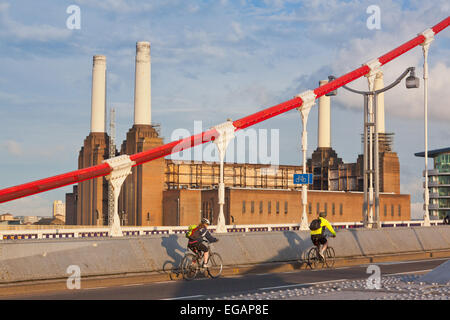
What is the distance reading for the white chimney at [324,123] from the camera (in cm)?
11794

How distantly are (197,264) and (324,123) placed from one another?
103 m

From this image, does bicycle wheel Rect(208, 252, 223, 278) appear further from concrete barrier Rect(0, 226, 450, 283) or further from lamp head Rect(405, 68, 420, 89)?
lamp head Rect(405, 68, 420, 89)

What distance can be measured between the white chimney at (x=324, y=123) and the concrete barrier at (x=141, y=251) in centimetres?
9029

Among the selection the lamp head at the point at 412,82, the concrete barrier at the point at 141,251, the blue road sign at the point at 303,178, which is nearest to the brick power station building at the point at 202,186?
the lamp head at the point at 412,82

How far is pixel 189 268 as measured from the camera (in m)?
19.2

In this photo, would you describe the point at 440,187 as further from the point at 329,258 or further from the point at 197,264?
the point at 197,264

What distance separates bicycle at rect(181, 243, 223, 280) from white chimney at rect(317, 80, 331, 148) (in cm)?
9876

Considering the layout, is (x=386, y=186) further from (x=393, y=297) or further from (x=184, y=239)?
(x=393, y=297)

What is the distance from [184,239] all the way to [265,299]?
27.6ft

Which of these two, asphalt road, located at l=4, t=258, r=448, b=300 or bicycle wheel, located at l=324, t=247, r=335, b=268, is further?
bicycle wheel, located at l=324, t=247, r=335, b=268

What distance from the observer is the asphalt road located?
50.3ft

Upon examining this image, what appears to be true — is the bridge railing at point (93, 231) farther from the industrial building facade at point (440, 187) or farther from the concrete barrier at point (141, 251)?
the industrial building facade at point (440, 187)

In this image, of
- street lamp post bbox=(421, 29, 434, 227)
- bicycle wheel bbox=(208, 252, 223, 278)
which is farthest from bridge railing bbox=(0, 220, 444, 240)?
street lamp post bbox=(421, 29, 434, 227)
